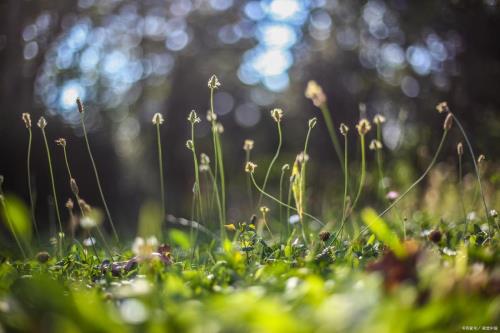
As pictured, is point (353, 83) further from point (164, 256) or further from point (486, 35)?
point (164, 256)

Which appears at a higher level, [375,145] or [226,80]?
[226,80]

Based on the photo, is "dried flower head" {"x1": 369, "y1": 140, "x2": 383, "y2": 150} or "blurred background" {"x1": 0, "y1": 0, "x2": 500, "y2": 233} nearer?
"dried flower head" {"x1": 369, "y1": 140, "x2": 383, "y2": 150}

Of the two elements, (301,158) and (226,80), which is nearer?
(301,158)

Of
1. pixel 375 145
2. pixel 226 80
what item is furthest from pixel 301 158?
pixel 226 80

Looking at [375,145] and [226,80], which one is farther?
[226,80]

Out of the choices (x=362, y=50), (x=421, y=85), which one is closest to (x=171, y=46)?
(x=362, y=50)

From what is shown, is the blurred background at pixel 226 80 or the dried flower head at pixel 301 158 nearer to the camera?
the dried flower head at pixel 301 158

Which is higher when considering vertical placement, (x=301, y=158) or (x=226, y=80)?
(x=226, y=80)

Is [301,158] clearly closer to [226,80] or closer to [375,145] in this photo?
[375,145]
